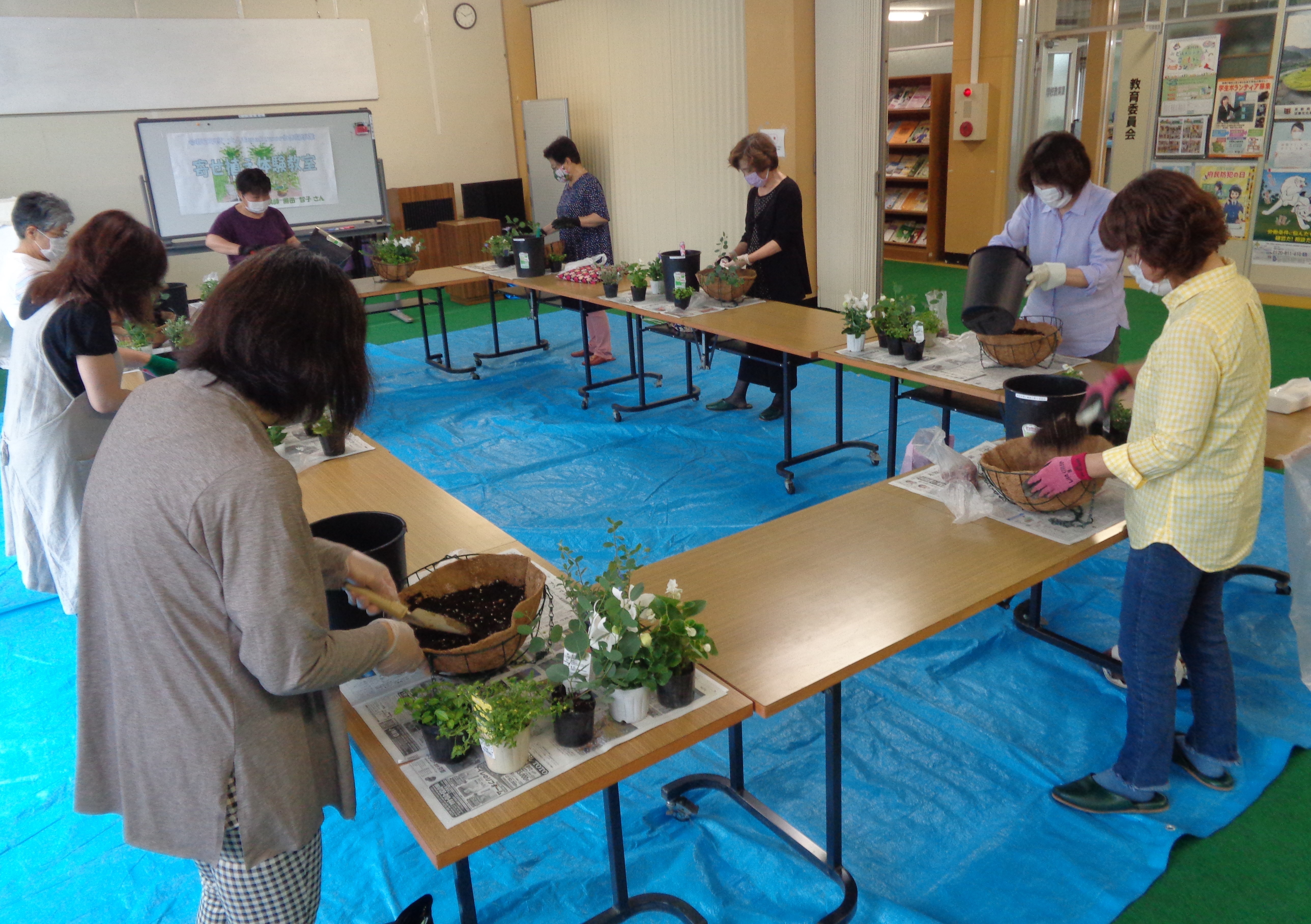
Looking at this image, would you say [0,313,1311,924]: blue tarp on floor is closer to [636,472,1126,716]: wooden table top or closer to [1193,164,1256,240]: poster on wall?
[636,472,1126,716]: wooden table top

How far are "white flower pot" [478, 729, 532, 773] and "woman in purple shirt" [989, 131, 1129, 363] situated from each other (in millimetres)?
2356

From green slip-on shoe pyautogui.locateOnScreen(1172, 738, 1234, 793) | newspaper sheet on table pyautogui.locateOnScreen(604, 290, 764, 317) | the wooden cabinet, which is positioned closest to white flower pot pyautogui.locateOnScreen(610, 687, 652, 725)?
green slip-on shoe pyautogui.locateOnScreen(1172, 738, 1234, 793)

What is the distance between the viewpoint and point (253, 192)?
5148mm

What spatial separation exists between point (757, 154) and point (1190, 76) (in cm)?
434

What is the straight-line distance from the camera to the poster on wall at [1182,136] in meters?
6.86

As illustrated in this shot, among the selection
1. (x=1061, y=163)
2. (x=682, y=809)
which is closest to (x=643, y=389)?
(x=1061, y=163)

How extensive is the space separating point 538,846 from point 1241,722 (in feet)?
6.15

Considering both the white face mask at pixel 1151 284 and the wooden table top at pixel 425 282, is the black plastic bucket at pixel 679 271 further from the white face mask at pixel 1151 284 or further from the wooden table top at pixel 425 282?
the white face mask at pixel 1151 284

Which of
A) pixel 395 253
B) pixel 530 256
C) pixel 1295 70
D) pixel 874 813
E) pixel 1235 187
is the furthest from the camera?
pixel 1235 187

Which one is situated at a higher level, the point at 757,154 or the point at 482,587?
the point at 757,154

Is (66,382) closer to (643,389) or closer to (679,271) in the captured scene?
(679,271)

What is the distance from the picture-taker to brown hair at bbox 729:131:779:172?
4.54m

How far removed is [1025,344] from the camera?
3066 millimetres

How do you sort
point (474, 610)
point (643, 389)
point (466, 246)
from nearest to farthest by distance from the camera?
1. point (474, 610)
2. point (643, 389)
3. point (466, 246)
